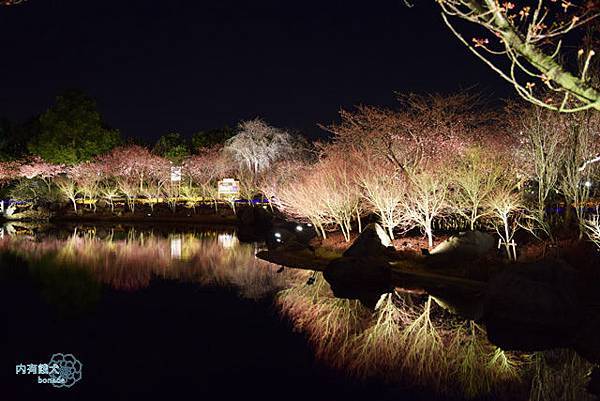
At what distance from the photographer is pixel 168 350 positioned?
10.8 m

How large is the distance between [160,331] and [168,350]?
1543mm

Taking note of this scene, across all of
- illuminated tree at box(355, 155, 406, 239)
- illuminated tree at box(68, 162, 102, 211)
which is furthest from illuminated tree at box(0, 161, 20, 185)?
illuminated tree at box(355, 155, 406, 239)

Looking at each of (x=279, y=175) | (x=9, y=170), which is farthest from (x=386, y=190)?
→ (x=9, y=170)

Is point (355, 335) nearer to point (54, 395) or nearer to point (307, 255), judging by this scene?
point (54, 395)

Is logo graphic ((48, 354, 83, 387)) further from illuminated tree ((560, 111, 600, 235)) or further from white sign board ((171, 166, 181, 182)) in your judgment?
white sign board ((171, 166, 181, 182))

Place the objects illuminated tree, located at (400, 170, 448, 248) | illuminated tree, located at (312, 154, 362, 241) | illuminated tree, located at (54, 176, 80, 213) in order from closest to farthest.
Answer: illuminated tree, located at (400, 170, 448, 248)
illuminated tree, located at (312, 154, 362, 241)
illuminated tree, located at (54, 176, 80, 213)

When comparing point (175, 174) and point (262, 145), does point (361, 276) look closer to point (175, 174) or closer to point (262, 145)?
point (262, 145)

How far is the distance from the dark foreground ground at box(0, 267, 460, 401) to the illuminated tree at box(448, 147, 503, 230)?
10290 millimetres

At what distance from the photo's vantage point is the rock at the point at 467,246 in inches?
698

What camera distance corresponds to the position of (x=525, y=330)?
12.1 meters

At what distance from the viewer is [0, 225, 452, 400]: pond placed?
8.83m

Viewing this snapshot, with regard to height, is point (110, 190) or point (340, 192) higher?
point (110, 190)

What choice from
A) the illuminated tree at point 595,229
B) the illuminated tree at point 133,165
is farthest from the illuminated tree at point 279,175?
the illuminated tree at point 595,229

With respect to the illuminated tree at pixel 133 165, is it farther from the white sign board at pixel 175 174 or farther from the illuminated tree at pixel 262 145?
the illuminated tree at pixel 262 145
